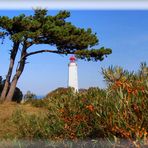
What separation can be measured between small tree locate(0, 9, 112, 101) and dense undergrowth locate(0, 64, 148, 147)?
27.4 metres

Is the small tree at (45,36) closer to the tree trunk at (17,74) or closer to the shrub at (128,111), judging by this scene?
the tree trunk at (17,74)

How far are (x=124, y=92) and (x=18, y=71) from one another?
112 ft

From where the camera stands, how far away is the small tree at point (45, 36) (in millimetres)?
36781

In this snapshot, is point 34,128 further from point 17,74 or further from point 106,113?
point 17,74

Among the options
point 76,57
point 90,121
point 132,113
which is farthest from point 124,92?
point 76,57

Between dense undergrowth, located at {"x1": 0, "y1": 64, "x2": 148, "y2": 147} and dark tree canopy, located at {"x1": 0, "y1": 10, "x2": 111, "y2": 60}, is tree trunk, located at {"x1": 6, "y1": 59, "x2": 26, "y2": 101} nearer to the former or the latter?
dark tree canopy, located at {"x1": 0, "y1": 10, "x2": 111, "y2": 60}

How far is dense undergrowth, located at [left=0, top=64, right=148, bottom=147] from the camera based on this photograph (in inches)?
204

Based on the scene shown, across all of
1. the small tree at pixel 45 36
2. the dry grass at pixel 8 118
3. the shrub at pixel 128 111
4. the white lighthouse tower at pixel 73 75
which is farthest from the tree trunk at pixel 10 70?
the shrub at pixel 128 111

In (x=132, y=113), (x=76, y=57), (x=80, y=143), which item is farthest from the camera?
(x=76, y=57)

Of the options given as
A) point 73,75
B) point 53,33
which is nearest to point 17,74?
point 53,33

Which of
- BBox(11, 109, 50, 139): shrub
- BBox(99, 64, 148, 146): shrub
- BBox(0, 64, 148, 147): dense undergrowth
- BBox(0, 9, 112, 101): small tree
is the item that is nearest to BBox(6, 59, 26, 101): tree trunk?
BBox(0, 9, 112, 101): small tree

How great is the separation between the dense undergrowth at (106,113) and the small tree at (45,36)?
27.4 meters

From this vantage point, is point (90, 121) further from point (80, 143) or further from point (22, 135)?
point (22, 135)

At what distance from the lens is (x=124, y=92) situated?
18.1 feet
